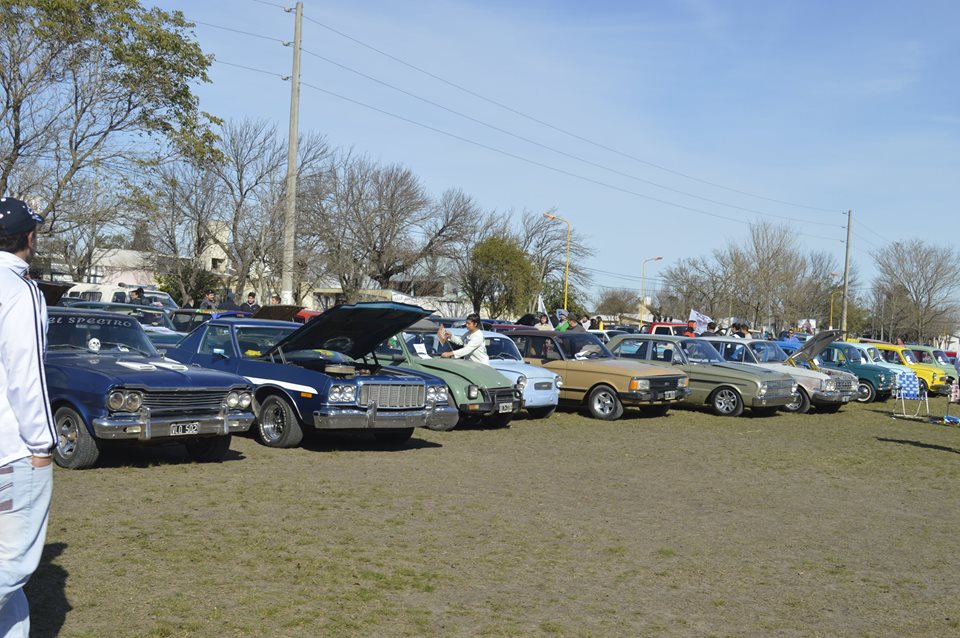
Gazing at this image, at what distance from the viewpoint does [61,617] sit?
521 centimetres

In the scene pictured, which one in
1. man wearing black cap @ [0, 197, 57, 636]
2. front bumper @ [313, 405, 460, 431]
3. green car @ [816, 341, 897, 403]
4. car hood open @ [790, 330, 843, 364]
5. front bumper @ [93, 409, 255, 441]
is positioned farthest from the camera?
green car @ [816, 341, 897, 403]

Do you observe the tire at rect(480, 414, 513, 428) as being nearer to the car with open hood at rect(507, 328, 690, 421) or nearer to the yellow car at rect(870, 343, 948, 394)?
the car with open hood at rect(507, 328, 690, 421)

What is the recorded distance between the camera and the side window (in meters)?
12.7

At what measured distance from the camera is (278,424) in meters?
11.9

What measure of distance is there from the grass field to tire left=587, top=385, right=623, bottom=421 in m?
5.43

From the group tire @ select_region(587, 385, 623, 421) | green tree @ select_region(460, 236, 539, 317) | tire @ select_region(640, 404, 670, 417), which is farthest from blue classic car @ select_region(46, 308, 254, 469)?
green tree @ select_region(460, 236, 539, 317)

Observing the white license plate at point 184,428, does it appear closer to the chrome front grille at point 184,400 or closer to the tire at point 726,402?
the chrome front grille at point 184,400

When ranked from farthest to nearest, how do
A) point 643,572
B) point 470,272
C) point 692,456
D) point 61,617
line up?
point 470,272 → point 692,456 → point 643,572 → point 61,617

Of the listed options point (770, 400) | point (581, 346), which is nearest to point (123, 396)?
point (581, 346)

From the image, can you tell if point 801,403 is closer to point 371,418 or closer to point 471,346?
point 471,346

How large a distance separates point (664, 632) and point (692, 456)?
8292 mm

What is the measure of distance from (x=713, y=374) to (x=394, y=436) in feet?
32.1

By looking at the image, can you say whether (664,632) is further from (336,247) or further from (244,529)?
(336,247)

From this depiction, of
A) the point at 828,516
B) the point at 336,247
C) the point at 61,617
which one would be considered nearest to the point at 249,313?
the point at 828,516
